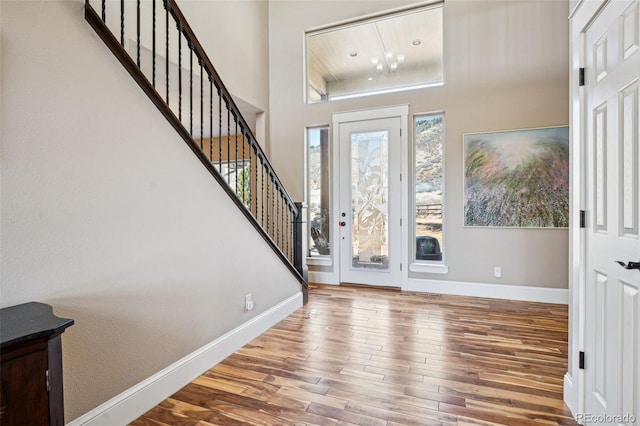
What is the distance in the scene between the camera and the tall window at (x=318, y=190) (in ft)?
16.3

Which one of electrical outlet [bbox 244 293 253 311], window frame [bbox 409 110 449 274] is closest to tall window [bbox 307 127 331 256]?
window frame [bbox 409 110 449 274]

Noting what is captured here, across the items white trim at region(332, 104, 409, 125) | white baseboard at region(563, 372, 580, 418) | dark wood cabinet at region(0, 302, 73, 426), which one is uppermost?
white trim at region(332, 104, 409, 125)

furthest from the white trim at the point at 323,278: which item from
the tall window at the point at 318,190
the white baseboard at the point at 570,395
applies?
the white baseboard at the point at 570,395

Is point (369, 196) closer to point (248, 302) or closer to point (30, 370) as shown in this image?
point (248, 302)

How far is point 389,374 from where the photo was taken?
222 cm

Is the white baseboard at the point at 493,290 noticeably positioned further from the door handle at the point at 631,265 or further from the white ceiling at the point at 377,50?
the door handle at the point at 631,265

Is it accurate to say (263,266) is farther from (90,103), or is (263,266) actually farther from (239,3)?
(239,3)

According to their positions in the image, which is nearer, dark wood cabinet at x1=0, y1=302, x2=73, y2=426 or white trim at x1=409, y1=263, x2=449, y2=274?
dark wood cabinet at x1=0, y1=302, x2=73, y2=426

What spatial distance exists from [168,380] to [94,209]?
1.11 meters

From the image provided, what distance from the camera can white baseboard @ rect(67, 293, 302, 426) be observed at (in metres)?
1.63

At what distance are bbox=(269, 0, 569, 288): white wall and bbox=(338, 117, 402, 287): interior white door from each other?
0.35 meters

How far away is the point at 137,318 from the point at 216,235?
0.78 meters

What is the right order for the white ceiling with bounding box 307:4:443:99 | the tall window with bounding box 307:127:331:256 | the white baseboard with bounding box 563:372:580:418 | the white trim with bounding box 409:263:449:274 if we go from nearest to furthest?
the white baseboard with bounding box 563:372:580:418 → the white trim with bounding box 409:263:449:274 → the white ceiling with bounding box 307:4:443:99 → the tall window with bounding box 307:127:331:256

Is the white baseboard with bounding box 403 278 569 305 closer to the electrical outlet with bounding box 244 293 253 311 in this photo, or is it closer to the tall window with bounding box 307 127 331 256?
the tall window with bounding box 307 127 331 256
